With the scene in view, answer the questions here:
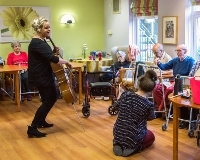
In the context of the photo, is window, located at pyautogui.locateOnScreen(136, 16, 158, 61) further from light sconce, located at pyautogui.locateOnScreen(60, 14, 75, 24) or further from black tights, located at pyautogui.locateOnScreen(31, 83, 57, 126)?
black tights, located at pyautogui.locateOnScreen(31, 83, 57, 126)

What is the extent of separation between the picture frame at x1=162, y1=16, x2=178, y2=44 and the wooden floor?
1.60 metres

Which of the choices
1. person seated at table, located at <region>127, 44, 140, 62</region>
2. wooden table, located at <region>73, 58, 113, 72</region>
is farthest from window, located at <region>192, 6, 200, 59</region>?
wooden table, located at <region>73, 58, 113, 72</region>

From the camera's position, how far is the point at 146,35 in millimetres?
7355

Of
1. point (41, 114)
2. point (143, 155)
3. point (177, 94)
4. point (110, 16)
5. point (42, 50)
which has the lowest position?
point (143, 155)

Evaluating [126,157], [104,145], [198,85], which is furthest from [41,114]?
[198,85]

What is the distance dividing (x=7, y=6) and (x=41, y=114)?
3720 mm

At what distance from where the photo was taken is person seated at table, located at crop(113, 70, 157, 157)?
362cm

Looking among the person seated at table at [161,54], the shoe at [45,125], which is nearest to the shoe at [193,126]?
the person seated at table at [161,54]

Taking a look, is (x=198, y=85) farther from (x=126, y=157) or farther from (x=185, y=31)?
(x=185, y=31)

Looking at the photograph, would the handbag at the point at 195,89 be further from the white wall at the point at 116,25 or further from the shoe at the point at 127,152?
the white wall at the point at 116,25

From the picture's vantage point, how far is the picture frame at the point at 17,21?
24.3 feet

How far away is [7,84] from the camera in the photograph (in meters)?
7.18

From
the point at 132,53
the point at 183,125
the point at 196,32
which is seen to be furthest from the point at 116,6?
the point at 183,125

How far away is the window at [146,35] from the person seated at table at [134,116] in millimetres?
3517
